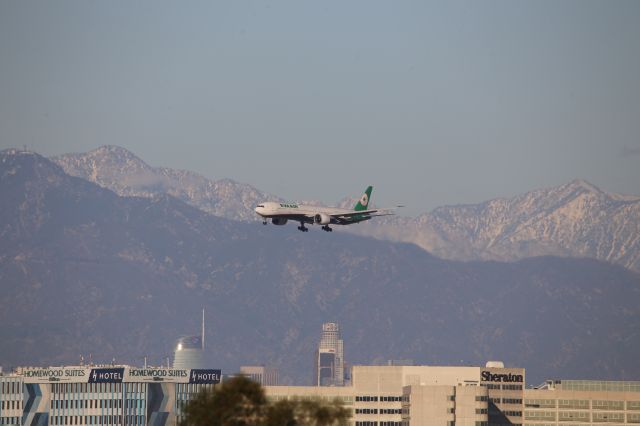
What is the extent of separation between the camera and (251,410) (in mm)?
117312

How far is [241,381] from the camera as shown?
12006 centimetres

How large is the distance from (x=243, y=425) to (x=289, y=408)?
3579mm

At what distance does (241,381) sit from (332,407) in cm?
693

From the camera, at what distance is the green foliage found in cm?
11644

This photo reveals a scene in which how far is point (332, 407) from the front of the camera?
11762cm

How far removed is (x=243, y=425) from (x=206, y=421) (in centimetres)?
252

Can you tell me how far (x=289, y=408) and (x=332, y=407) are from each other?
116 inches

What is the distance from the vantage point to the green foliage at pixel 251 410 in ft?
382

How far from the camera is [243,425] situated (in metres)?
116

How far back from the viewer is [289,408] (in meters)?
118

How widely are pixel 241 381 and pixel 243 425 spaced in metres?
4.48

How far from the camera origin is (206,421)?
117 metres
